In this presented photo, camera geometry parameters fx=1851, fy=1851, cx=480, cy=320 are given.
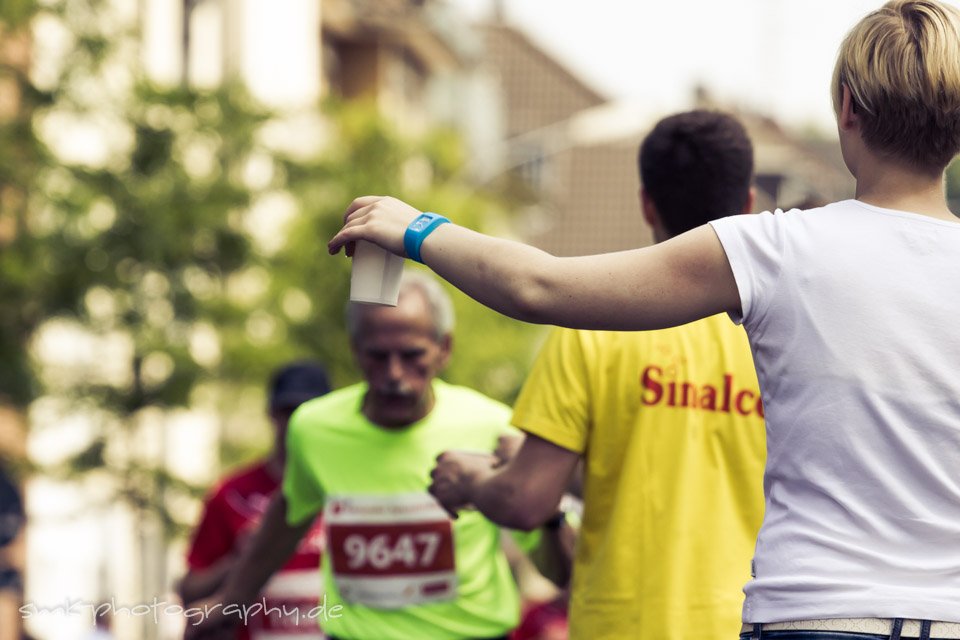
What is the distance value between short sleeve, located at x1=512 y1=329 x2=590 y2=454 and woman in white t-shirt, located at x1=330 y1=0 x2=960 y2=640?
3.70 ft

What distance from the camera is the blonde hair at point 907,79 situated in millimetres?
2881

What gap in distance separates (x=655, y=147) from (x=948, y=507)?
162cm

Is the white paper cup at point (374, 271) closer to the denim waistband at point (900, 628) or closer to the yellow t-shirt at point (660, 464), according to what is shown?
the denim waistband at point (900, 628)

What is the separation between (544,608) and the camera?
50.5 ft

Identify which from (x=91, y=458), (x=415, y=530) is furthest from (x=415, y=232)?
(x=91, y=458)

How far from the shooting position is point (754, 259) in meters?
2.93

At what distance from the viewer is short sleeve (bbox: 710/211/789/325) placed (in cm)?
293

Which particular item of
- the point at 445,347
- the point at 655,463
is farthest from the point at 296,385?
the point at 655,463

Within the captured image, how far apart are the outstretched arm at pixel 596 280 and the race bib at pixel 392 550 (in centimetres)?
267

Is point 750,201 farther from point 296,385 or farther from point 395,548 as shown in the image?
Answer: point 296,385

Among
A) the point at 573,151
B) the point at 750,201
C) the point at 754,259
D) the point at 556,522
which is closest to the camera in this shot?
the point at 754,259

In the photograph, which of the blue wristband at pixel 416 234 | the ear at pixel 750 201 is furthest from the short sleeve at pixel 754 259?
the ear at pixel 750 201

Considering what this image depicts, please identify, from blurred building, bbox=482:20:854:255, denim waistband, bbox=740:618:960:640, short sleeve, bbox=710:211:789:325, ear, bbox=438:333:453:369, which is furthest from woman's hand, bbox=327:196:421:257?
blurred building, bbox=482:20:854:255

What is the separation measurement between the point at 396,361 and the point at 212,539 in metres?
2.00
